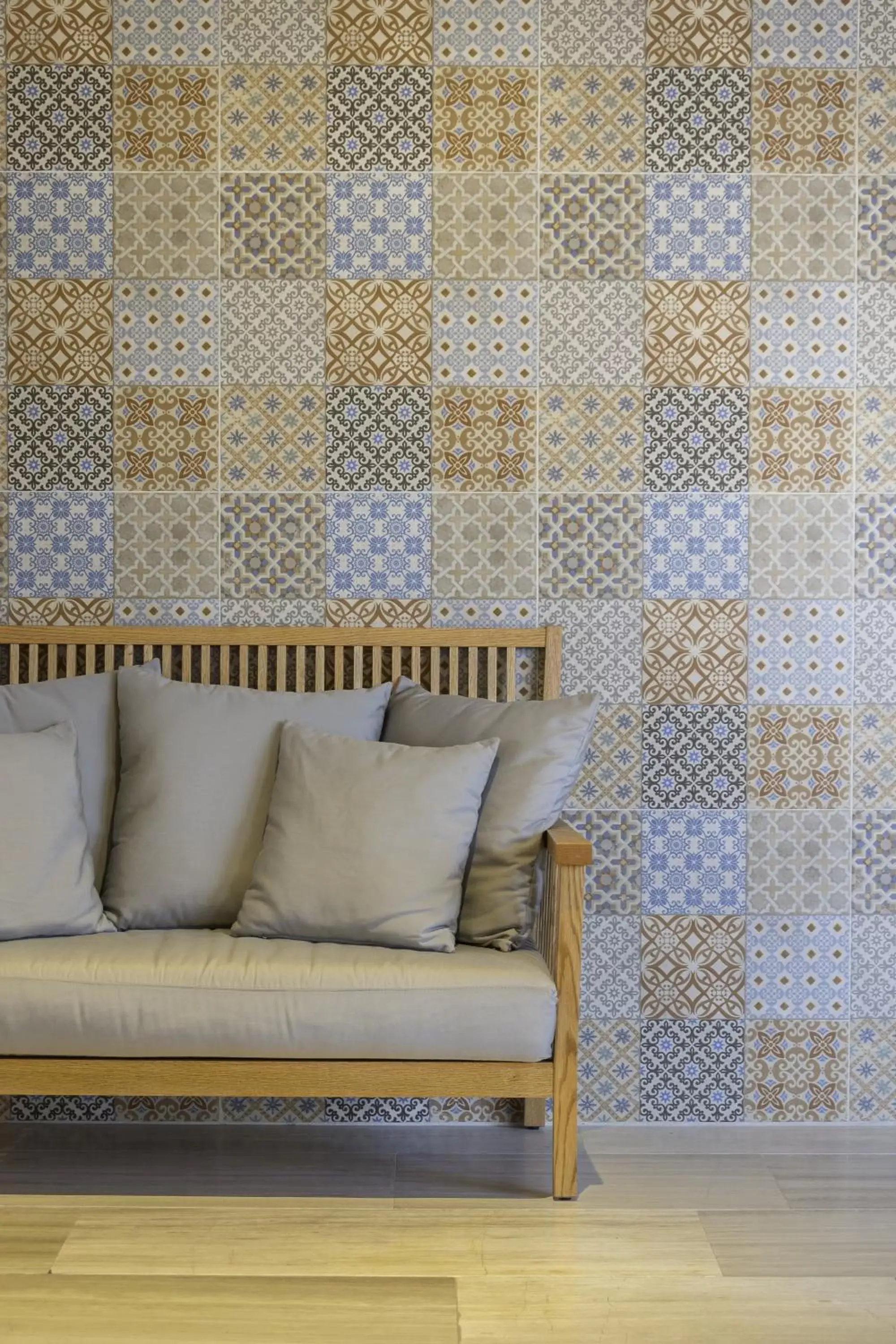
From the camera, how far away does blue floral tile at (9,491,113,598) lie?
119 inches

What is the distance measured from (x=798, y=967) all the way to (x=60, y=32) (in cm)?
283

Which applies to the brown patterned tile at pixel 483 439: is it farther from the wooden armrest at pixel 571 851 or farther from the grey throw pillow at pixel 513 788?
the wooden armrest at pixel 571 851

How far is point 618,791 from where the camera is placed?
2990 mm

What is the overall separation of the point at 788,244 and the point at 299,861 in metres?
1.84

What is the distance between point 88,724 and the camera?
2762mm

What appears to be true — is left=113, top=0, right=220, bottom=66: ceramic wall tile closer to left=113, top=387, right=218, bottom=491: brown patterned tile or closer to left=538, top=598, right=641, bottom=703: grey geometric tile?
left=113, top=387, right=218, bottom=491: brown patterned tile

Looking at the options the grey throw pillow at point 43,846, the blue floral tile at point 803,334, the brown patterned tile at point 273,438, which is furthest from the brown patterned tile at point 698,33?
the grey throw pillow at point 43,846

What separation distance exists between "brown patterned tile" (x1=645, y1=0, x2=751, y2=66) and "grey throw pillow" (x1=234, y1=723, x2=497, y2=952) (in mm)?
1720

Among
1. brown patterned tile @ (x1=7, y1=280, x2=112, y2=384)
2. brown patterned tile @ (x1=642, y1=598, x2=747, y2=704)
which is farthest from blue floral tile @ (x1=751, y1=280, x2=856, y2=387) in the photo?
brown patterned tile @ (x1=7, y1=280, x2=112, y2=384)

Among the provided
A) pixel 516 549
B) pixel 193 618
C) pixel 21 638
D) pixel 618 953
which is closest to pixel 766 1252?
pixel 618 953

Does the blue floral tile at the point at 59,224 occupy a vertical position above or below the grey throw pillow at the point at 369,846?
above

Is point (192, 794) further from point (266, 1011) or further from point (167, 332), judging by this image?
point (167, 332)

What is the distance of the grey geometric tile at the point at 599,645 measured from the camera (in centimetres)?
300

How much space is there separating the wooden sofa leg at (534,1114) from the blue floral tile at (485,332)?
66.3 inches
